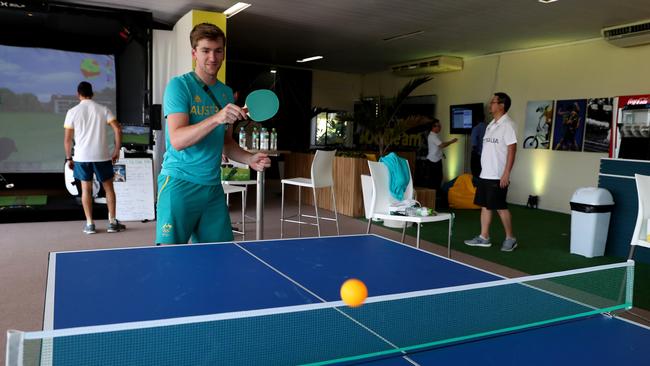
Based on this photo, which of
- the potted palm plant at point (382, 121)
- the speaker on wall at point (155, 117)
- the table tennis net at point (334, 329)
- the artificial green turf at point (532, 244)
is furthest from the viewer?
the potted palm plant at point (382, 121)

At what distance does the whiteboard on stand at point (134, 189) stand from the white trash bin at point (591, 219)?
16.9 ft

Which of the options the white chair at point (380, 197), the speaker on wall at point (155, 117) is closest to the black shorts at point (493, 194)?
the white chair at point (380, 197)

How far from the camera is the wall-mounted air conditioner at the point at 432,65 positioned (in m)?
10.1

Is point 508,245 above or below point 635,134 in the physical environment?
below

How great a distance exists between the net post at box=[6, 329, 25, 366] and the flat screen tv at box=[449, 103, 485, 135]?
383 inches

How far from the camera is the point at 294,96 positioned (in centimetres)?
1267

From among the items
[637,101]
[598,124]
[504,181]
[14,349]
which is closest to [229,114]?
[14,349]

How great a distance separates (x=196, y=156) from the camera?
2203 millimetres

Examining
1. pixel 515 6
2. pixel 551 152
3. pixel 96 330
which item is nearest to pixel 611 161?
pixel 515 6

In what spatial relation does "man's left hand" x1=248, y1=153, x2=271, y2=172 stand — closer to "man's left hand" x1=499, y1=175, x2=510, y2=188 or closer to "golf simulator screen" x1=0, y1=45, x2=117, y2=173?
"man's left hand" x1=499, y1=175, x2=510, y2=188

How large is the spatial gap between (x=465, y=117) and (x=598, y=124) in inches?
105

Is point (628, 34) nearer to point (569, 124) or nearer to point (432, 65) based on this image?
point (569, 124)

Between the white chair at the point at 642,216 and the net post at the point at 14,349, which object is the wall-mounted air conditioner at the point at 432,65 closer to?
the white chair at the point at 642,216

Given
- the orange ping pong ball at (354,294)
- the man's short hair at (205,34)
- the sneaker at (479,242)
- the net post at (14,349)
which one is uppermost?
the man's short hair at (205,34)
